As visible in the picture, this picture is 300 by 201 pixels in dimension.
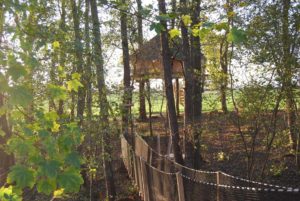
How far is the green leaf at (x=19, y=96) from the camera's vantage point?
2502 millimetres

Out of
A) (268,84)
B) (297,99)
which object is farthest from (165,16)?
(297,99)

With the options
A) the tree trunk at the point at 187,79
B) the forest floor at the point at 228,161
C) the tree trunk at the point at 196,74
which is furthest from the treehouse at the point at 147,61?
the tree trunk at the point at 187,79

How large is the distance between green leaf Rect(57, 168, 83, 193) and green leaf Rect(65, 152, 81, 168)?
0.04m

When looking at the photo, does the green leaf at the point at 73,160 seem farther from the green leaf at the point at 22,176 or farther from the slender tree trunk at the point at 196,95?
the slender tree trunk at the point at 196,95

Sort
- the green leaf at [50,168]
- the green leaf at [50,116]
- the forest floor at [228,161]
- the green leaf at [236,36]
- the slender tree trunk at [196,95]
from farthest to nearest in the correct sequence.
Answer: the slender tree trunk at [196,95] < the forest floor at [228,161] < the green leaf at [50,116] < the green leaf at [236,36] < the green leaf at [50,168]

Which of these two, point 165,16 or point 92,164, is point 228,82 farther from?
point 165,16

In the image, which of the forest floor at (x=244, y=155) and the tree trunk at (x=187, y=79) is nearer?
the forest floor at (x=244, y=155)

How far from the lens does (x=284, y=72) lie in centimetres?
838

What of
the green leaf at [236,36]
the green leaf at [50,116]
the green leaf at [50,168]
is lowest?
the green leaf at [50,168]

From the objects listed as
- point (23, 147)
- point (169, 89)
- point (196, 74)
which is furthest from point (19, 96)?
point (196, 74)

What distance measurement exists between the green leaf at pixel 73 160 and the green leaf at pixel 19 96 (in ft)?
1.29

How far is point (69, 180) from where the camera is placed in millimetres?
2449

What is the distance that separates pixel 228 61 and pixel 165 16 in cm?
623

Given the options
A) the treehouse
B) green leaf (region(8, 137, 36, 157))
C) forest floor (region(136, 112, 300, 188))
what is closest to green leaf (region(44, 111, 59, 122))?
green leaf (region(8, 137, 36, 157))
